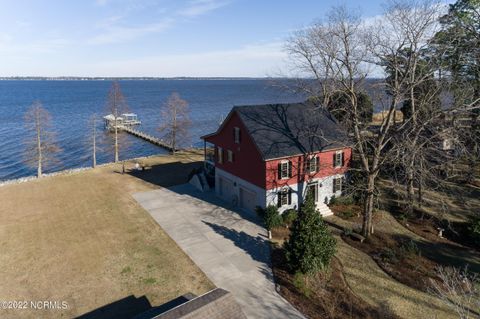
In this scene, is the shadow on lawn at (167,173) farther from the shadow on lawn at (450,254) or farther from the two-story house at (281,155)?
the shadow on lawn at (450,254)

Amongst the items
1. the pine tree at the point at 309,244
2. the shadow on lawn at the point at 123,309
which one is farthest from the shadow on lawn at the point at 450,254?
the shadow on lawn at the point at 123,309

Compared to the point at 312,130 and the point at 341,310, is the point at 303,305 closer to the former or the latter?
the point at 341,310

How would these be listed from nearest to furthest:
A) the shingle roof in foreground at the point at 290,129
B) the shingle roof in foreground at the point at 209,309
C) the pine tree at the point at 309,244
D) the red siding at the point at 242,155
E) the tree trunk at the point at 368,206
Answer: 1. the shingle roof in foreground at the point at 209,309
2. the pine tree at the point at 309,244
3. the tree trunk at the point at 368,206
4. the shingle roof in foreground at the point at 290,129
5. the red siding at the point at 242,155

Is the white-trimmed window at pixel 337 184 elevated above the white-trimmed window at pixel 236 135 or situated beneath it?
situated beneath

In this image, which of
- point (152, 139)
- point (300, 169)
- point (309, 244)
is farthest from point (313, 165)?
point (152, 139)

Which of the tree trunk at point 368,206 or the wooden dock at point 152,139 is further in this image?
the wooden dock at point 152,139
